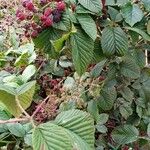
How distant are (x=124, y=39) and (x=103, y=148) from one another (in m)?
0.36

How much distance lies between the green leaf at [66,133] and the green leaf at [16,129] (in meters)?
0.20

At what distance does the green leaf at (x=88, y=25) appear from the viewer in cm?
91

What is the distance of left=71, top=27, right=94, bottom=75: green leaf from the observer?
93 centimetres

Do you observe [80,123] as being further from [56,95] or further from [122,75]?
[122,75]

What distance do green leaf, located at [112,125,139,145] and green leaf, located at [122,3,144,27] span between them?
0.36 meters

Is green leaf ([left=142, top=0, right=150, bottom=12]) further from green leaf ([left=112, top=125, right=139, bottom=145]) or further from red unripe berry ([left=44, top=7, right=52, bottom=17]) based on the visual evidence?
green leaf ([left=112, top=125, right=139, bottom=145])

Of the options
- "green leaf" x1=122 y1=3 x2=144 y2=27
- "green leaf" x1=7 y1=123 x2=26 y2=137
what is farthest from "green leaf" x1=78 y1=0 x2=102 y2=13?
"green leaf" x1=7 y1=123 x2=26 y2=137

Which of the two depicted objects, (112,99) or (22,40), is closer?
(112,99)

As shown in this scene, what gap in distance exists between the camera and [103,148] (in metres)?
1.18

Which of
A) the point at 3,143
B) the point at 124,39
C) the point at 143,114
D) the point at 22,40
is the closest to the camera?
the point at 3,143

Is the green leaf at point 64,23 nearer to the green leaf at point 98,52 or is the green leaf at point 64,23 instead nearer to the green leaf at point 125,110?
the green leaf at point 98,52

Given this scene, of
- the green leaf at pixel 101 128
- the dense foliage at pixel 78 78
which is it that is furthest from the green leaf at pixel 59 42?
the green leaf at pixel 101 128

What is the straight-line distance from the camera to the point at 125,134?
3.91 feet

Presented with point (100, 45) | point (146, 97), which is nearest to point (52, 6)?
point (100, 45)
